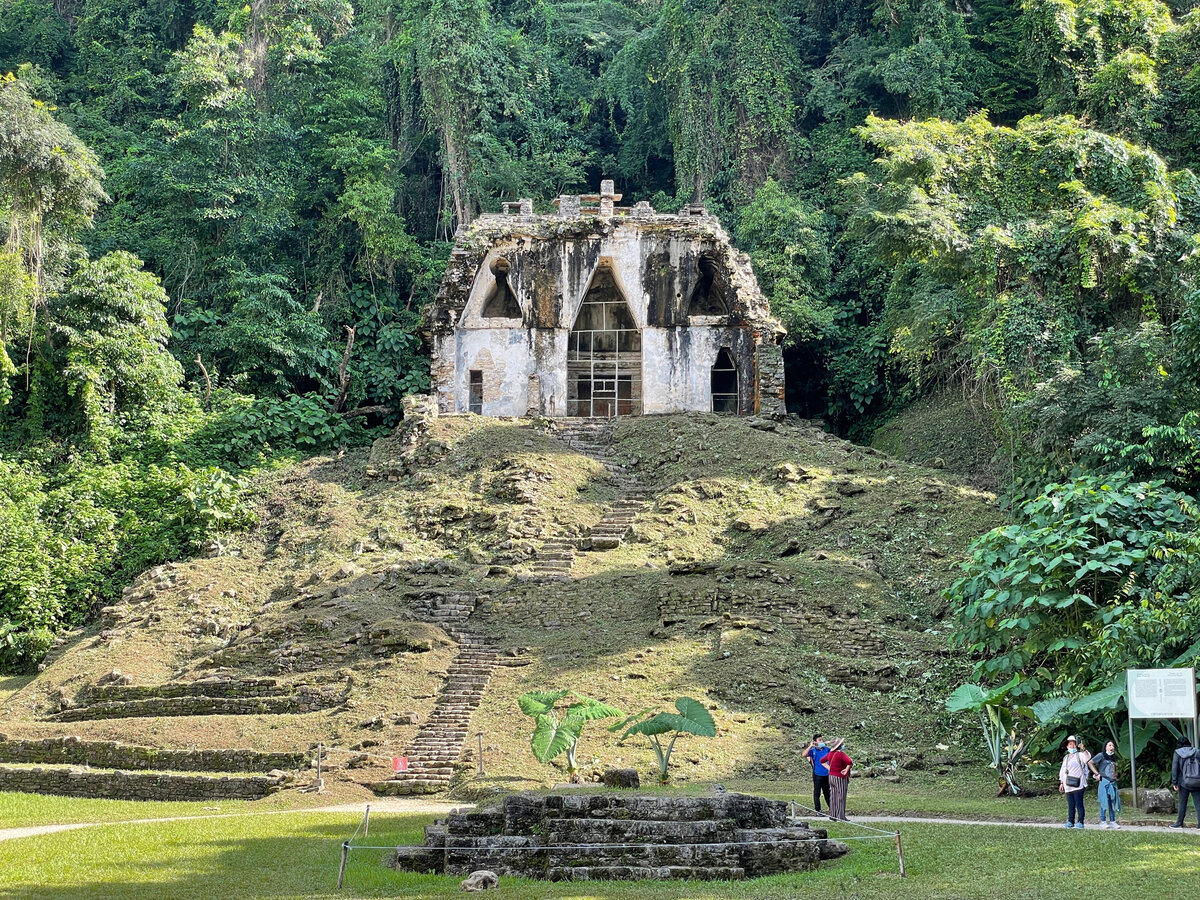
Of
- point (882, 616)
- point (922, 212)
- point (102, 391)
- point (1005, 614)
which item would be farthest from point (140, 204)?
point (1005, 614)

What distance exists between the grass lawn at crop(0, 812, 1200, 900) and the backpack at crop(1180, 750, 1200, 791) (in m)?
0.83

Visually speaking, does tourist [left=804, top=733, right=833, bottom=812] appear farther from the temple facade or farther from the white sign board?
the temple facade

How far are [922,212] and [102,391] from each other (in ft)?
70.5

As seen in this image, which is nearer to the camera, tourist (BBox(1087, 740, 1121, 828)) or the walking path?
tourist (BBox(1087, 740, 1121, 828))

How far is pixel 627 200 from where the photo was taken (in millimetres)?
54375

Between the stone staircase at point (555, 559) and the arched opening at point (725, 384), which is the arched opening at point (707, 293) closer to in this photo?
the arched opening at point (725, 384)

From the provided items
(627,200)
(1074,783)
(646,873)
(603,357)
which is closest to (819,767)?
(1074,783)

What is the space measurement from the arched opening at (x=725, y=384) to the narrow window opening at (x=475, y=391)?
6.69 m

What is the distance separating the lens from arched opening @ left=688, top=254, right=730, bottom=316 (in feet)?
135

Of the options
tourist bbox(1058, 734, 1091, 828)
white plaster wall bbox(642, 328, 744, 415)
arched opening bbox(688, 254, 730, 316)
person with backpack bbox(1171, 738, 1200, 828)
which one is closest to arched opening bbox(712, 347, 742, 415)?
white plaster wall bbox(642, 328, 744, 415)

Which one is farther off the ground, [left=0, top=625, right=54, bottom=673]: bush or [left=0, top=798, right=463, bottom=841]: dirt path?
[left=0, top=625, right=54, bottom=673]: bush

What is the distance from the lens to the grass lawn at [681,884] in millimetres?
12430

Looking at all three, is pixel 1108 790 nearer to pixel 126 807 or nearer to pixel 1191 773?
pixel 1191 773

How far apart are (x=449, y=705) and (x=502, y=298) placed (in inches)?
782
